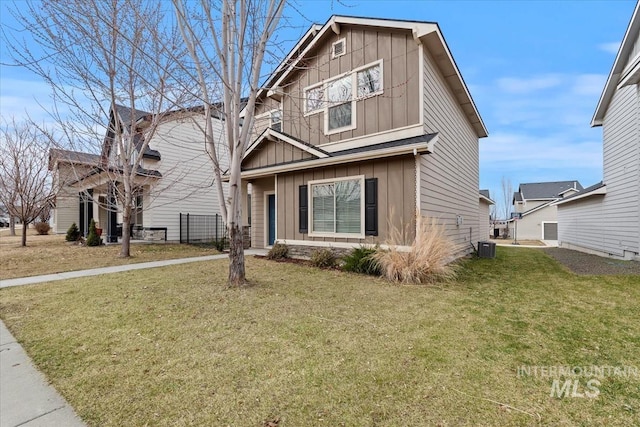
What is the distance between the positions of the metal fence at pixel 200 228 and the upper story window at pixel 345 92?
28.7 ft

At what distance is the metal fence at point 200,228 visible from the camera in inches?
613

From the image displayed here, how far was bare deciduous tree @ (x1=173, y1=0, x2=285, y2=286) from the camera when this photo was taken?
537 centimetres

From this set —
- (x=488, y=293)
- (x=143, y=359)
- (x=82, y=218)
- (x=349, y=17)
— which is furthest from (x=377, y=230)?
(x=82, y=218)

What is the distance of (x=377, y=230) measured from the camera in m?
7.70

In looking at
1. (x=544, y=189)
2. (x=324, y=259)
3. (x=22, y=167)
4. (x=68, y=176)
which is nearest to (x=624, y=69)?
(x=324, y=259)

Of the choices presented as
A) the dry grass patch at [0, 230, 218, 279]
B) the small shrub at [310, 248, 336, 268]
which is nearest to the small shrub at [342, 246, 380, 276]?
the small shrub at [310, 248, 336, 268]

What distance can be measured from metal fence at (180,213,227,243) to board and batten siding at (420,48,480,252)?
10.7 metres

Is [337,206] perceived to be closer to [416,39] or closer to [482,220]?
[416,39]

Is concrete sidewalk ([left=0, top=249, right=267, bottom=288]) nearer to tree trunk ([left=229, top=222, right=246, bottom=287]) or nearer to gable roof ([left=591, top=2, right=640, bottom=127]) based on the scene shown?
tree trunk ([left=229, top=222, right=246, bottom=287])

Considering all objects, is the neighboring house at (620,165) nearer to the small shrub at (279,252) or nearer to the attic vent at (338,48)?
the attic vent at (338,48)

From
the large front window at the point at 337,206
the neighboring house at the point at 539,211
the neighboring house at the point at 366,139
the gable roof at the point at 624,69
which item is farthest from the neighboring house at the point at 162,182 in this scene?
the neighboring house at the point at 539,211

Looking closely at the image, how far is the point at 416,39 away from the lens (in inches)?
304

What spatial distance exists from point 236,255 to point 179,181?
430 inches

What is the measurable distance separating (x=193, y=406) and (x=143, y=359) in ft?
3.60
